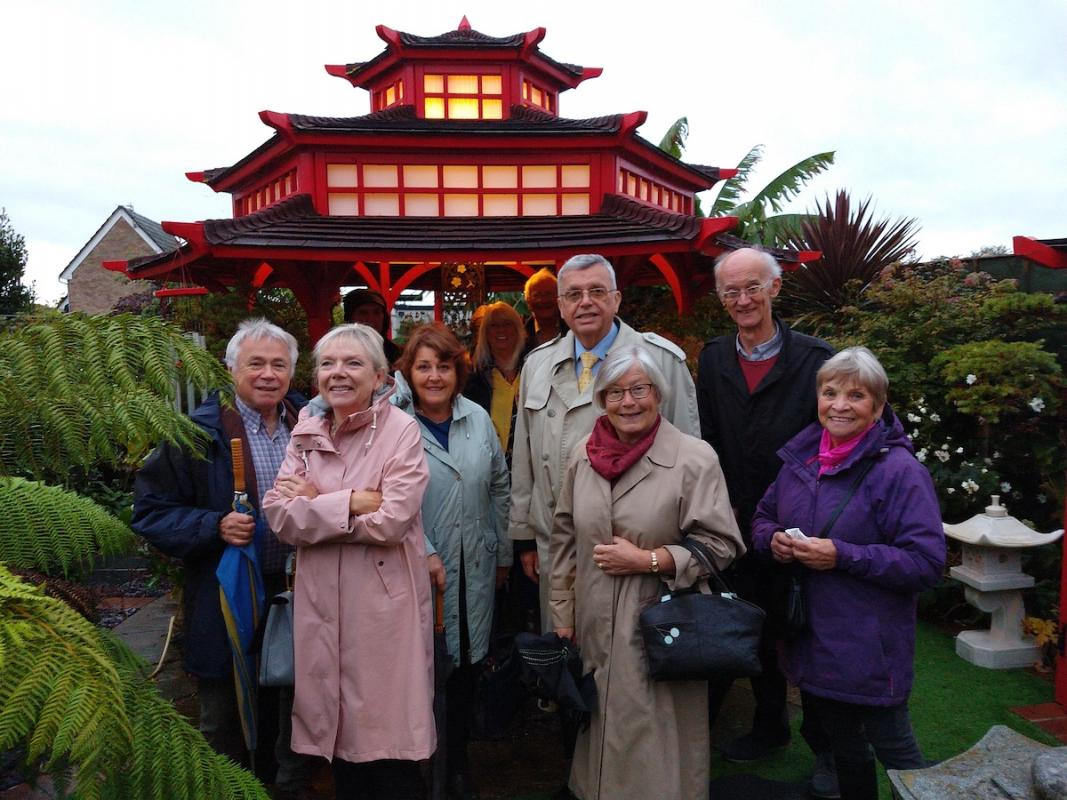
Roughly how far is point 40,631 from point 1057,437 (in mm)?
6086

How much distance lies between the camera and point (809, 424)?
9.52 feet

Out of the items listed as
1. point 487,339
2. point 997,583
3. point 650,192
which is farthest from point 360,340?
point 650,192

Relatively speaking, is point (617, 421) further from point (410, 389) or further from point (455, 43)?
point (455, 43)

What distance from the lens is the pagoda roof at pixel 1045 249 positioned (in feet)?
11.8

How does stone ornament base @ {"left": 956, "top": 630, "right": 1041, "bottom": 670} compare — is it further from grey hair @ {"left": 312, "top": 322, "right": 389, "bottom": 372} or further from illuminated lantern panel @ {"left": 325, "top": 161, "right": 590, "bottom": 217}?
illuminated lantern panel @ {"left": 325, "top": 161, "right": 590, "bottom": 217}

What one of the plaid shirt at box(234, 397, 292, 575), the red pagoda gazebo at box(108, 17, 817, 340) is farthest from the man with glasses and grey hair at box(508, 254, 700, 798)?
the red pagoda gazebo at box(108, 17, 817, 340)

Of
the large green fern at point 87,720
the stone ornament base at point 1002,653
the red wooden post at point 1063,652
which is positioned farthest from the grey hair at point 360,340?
the stone ornament base at point 1002,653

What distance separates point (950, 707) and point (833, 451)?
237cm

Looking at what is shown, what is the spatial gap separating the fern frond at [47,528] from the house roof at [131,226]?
30.5 m

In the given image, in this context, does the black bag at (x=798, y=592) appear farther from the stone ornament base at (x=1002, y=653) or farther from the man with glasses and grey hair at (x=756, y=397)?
the stone ornament base at (x=1002, y=653)

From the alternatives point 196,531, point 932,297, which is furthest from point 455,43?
point 196,531

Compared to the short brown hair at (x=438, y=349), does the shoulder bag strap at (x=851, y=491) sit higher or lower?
lower

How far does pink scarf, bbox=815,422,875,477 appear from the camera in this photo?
247cm

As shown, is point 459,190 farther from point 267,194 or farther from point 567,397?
point 567,397
